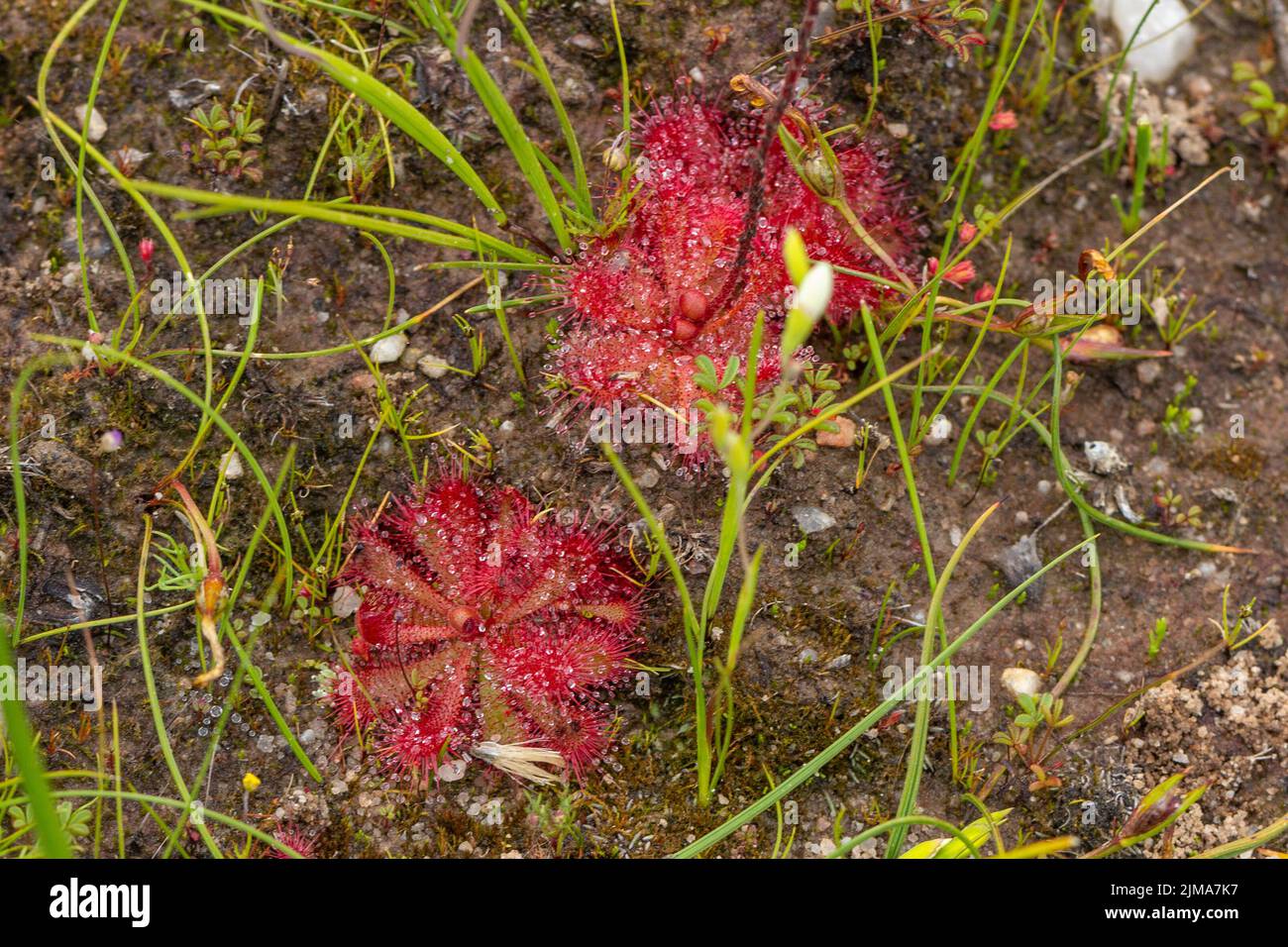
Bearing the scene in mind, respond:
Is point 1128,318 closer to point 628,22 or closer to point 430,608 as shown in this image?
point 628,22

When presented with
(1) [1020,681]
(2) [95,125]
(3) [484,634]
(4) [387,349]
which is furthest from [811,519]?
(2) [95,125]

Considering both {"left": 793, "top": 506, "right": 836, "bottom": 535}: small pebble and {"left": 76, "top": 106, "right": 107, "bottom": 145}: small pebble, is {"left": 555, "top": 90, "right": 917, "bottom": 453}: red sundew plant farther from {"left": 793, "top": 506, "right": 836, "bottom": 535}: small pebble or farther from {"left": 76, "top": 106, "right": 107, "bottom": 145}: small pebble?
{"left": 76, "top": 106, "right": 107, "bottom": 145}: small pebble

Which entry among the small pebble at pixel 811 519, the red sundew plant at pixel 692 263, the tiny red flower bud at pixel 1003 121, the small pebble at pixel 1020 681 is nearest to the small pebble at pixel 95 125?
the red sundew plant at pixel 692 263

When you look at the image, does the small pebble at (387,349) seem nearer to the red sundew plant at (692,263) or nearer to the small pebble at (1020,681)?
the red sundew plant at (692,263)

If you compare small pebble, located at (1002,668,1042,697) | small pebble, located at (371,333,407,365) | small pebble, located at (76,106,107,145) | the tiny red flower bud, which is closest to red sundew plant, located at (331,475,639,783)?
small pebble, located at (371,333,407,365)

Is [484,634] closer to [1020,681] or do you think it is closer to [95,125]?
[1020,681]

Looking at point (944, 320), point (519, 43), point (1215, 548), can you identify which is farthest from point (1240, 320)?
point (519, 43)
